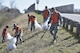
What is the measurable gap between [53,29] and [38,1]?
2472cm

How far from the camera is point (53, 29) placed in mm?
16594

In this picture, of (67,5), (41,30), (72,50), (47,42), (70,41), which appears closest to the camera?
(72,50)

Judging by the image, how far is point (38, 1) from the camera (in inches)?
1615

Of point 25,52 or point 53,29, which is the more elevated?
point 53,29

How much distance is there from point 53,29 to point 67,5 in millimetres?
39391

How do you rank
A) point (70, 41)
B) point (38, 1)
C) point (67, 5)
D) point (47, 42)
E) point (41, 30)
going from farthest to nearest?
point (67, 5) → point (38, 1) → point (41, 30) → point (47, 42) → point (70, 41)

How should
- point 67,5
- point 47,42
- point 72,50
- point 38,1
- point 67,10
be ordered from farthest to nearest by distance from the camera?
1. point 67,10
2. point 67,5
3. point 38,1
4. point 47,42
5. point 72,50

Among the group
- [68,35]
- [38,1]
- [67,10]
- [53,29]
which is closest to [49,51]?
[53,29]

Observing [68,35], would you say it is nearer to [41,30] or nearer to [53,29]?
[53,29]

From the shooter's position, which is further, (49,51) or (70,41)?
(70,41)

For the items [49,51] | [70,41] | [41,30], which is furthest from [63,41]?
[41,30]

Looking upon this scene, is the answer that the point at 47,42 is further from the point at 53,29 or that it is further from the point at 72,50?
the point at 72,50

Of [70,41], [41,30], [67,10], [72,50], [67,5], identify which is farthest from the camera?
[67,10]

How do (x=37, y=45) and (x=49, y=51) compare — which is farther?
(x=37, y=45)
